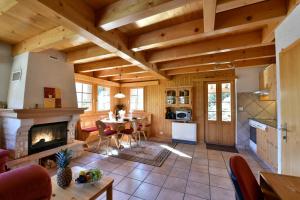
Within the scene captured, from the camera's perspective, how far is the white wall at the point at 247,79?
166 inches

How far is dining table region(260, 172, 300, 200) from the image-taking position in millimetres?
960

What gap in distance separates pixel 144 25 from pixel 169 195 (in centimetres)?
251

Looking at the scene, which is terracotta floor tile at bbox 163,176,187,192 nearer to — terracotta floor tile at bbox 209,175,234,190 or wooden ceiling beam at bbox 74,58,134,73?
terracotta floor tile at bbox 209,175,234,190

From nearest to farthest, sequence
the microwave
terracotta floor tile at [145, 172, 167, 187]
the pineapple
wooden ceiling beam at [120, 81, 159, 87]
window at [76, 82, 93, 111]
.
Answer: the pineapple
terracotta floor tile at [145, 172, 167, 187]
window at [76, 82, 93, 111]
the microwave
wooden ceiling beam at [120, 81, 159, 87]

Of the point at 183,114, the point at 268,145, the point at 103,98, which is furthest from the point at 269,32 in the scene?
the point at 103,98

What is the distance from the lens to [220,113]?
4.76 m

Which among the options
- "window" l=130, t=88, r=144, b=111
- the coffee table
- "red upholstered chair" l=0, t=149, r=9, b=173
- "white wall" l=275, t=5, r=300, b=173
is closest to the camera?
the coffee table

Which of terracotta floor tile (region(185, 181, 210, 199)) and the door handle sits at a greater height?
the door handle

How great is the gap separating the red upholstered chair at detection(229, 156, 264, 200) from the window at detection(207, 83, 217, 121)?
384 cm

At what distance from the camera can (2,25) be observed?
208 cm

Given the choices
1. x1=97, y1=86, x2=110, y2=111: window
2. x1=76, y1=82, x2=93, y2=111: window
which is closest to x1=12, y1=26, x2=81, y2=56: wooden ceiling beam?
x1=76, y1=82, x2=93, y2=111: window

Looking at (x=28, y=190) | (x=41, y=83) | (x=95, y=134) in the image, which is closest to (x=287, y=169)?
(x=28, y=190)

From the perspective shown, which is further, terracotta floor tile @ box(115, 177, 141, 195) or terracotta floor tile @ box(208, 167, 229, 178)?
terracotta floor tile @ box(208, 167, 229, 178)

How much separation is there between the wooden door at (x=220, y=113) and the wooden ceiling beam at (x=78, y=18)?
367cm
